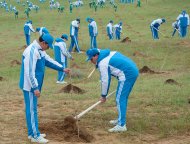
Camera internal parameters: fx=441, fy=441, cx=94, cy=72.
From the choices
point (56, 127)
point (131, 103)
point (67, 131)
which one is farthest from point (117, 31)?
point (67, 131)

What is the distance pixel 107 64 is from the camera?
9953 mm

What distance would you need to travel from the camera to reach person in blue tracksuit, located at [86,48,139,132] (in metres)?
9.92

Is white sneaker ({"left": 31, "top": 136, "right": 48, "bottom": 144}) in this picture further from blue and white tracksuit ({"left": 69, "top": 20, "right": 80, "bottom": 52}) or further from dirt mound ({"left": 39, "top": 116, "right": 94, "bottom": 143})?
blue and white tracksuit ({"left": 69, "top": 20, "right": 80, "bottom": 52})

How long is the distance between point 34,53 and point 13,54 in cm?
1915

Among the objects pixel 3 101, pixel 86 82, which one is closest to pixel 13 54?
pixel 86 82

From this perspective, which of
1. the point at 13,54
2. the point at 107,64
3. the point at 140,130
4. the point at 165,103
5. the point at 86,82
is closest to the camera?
the point at 107,64

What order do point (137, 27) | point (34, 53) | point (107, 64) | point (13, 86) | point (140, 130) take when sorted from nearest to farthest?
point (34, 53) → point (107, 64) → point (140, 130) → point (13, 86) → point (137, 27)

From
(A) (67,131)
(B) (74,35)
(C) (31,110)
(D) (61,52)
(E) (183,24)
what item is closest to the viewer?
(C) (31,110)

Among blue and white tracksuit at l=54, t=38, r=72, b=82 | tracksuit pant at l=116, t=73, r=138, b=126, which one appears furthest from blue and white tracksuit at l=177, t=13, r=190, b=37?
tracksuit pant at l=116, t=73, r=138, b=126

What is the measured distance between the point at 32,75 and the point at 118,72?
2.22 metres

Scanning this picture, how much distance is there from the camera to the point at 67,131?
10398mm

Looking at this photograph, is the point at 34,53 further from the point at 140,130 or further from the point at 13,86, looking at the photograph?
the point at 13,86

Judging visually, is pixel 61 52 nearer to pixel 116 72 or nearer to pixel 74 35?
pixel 74 35

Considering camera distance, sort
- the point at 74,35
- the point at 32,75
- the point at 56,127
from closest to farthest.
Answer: the point at 32,75, the point at 56,127, the point at 74,35
